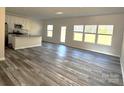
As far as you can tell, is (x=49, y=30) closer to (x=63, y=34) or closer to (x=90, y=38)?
(x=63, y=34)

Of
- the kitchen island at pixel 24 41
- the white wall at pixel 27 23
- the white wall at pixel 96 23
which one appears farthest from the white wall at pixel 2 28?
the white wall at pixel 96 23

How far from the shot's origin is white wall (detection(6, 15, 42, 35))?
9.16 metres

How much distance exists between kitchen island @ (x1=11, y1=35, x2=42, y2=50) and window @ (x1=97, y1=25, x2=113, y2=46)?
432cm

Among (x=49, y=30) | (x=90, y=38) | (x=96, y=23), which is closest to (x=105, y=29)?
(x=96, y=23)

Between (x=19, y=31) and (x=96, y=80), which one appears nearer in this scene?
(x=96, y=80)

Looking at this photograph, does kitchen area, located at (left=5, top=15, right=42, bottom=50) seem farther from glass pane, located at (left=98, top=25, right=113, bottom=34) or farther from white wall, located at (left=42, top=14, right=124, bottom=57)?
glass pane, located at (left=98, top=25, right=113, bottom=34)

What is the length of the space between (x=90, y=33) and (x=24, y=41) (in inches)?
173

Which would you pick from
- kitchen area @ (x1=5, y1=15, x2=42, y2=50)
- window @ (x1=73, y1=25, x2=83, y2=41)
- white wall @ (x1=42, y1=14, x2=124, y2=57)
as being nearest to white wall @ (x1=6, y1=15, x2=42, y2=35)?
kitchen area @ (x1=5, y1=15, x2=42, y2=50)

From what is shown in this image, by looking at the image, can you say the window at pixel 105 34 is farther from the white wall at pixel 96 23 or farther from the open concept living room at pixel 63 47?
the white wall at pixel 96 23

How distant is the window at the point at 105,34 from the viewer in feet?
22.9
